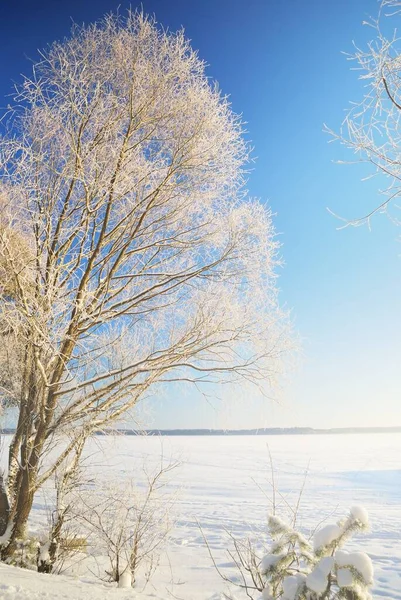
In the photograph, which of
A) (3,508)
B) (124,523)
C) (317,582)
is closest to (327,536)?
(317,582)

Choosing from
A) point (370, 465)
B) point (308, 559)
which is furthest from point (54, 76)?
point (370, 465)

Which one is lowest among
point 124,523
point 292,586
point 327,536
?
point 124,523

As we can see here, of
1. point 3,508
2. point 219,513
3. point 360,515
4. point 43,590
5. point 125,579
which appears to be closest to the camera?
point 360,515

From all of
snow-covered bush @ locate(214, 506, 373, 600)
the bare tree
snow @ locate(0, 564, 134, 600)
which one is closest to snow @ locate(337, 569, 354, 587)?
snow-covered bush @ locate(214, 506, 373, 600)

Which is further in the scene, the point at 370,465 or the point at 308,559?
the point at 370,465

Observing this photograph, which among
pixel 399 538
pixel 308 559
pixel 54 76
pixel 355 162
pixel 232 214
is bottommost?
pixel 399 538

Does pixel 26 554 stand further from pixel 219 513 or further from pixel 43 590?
pixel 219 513

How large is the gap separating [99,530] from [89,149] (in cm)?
481

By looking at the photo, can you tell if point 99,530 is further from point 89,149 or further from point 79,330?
point 89,149

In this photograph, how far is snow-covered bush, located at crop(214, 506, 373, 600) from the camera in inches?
99.3

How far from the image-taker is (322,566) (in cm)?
257

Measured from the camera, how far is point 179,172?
5512mm

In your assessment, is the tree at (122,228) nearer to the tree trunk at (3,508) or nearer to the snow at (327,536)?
the tree trunk at (3,508)

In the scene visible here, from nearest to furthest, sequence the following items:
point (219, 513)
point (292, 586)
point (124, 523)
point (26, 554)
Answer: point (292, 586), point (26, 554), point (124, 523), point (219, 513)
